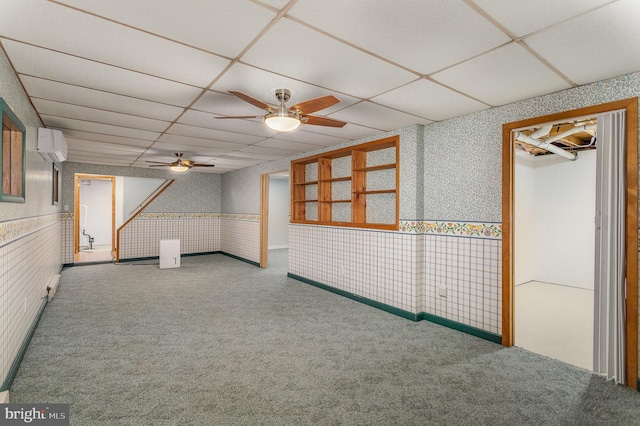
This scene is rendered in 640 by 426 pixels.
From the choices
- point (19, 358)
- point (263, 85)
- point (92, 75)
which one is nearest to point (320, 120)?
point (263, 85)

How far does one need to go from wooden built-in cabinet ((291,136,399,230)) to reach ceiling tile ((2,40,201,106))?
2.66 meters

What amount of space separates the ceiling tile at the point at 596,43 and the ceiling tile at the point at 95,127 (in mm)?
4616

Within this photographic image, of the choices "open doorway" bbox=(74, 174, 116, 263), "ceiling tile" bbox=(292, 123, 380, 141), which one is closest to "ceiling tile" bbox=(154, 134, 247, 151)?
"ceiling tile" bbox=(292, 123, 380, 141)

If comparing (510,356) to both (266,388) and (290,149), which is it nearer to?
(266,388)

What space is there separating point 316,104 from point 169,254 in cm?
615

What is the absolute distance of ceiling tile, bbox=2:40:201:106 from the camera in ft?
7.52

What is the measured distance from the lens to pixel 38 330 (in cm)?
358

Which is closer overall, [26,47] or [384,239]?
[26,47]

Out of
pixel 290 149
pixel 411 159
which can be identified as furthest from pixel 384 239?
pixel 290 149

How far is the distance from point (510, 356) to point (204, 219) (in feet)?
27.8

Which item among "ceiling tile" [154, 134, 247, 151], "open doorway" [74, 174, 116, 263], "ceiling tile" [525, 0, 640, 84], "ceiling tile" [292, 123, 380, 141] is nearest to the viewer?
"ceiling tile" [525, 0, 640, 84]

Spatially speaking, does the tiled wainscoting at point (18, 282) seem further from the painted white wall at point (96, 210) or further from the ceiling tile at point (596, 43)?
the painted white wall at point (96, 210)

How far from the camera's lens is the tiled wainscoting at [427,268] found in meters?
3.51

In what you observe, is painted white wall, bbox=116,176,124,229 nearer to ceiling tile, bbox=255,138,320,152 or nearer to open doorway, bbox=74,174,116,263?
open doorway, bbox=74,174,116,263
